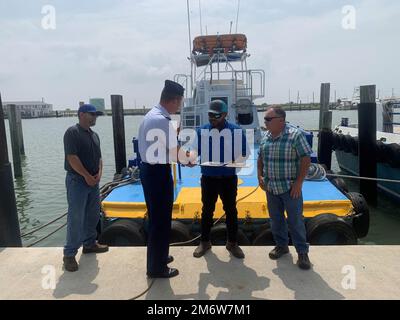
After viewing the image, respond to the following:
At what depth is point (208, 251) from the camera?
4215 millimetres

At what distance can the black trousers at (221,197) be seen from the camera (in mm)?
4047

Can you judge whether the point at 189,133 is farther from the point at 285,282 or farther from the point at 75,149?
the point at 285,282

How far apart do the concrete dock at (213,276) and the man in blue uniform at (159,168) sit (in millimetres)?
275

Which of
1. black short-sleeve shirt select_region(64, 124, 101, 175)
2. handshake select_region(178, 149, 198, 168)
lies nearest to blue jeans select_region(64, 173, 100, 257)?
black short-sleeve shirt select_region(64, 124, 101, 175)

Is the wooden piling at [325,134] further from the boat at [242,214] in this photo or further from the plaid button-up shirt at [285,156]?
the plaid button-up shirt at [285,156]

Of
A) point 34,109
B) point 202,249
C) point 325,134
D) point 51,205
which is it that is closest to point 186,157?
point 202,249

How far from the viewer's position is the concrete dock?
3277 mm

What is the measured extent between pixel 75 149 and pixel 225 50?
7.48 m

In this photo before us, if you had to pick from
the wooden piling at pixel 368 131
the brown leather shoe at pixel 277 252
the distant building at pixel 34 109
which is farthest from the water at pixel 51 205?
the distant building at pixel 34 109

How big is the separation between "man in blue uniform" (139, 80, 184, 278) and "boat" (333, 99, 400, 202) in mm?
Answer: 8183

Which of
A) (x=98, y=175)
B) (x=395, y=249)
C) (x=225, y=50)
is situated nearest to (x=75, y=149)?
(x=98, y=175)

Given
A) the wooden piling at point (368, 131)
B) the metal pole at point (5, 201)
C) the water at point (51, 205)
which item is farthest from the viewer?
the wooden piling at point (368, 131)

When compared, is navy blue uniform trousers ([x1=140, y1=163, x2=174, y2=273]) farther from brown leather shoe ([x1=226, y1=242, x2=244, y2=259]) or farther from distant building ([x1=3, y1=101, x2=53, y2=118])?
distant building ([x1=3, y1=101, x2=53, y2=118])

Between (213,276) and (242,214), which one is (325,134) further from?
(213,276)
